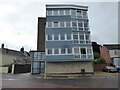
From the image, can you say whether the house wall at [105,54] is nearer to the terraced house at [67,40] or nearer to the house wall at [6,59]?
the terraced house at [67,40]

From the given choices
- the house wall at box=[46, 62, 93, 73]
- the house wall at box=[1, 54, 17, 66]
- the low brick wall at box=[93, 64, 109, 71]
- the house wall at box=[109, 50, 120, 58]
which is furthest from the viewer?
the house wall at box=[1, 54, 17, 66]

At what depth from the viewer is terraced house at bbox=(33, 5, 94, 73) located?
71.3 ft

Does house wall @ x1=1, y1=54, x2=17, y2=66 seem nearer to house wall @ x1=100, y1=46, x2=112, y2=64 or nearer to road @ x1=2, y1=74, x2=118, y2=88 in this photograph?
road @ x1=2, y1=74, x2=118, y2=88

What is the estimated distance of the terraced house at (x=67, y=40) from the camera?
71.3ft

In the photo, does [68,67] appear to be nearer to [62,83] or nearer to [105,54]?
[62,83]

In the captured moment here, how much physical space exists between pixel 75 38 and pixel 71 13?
5.23 meters

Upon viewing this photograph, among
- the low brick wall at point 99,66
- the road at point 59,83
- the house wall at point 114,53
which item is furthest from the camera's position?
the house wall at point 114,53

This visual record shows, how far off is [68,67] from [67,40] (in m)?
4.95

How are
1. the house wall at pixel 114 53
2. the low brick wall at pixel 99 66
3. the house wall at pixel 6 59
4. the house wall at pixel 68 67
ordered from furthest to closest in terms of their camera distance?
1. the house wall at pixel 6 59
2. the house wall at pixel 114 53
3. the low brick wall at pixel 99 66
4. the house wall at pixel 68 67

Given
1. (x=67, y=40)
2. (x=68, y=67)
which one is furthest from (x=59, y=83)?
(x=67, y=40)

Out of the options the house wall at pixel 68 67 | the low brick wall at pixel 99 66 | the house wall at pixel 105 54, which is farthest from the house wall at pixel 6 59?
the house wall at pixel 105 54

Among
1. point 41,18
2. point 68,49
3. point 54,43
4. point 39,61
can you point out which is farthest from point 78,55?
point 41,18

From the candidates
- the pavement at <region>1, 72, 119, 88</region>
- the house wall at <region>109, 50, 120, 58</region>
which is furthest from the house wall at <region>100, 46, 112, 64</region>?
the pavement at <region>1, 72, 119, 88</region>

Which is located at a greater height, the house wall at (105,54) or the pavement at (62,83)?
the house wall at (105,54)
